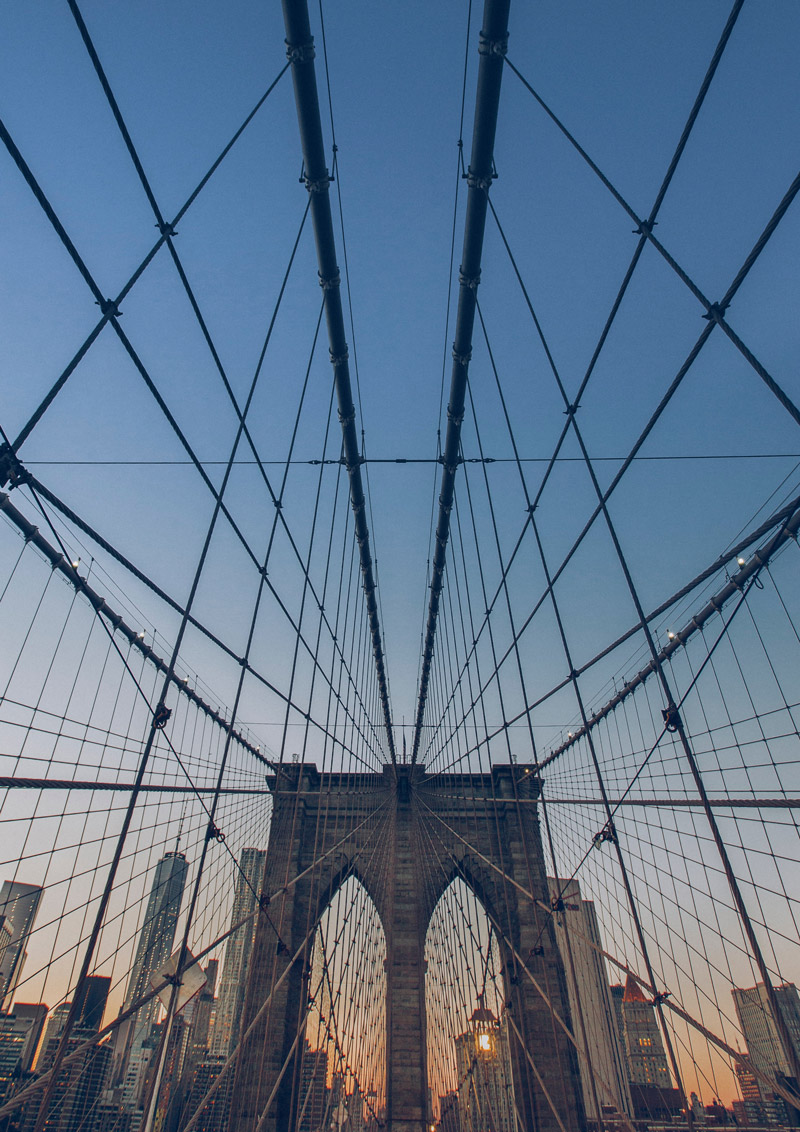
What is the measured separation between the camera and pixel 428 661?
26.5 meters

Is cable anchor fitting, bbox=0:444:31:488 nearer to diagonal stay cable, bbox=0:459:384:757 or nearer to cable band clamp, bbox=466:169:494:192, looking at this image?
diagonal stay cable, bbox=0:459:384:757

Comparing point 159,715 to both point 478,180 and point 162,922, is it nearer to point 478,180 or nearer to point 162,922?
point 478,180

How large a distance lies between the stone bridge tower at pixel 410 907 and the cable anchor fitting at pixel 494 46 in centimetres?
1497

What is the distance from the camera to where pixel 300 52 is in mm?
4840

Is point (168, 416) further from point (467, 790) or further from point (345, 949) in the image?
point (467, 790)

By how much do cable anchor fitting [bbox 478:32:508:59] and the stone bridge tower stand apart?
49.1 feet

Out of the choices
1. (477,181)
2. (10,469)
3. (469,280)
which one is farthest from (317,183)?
(10,469)

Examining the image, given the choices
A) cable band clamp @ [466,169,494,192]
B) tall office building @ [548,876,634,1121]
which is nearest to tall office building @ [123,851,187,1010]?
tall office building @ [548,876,634,1121]

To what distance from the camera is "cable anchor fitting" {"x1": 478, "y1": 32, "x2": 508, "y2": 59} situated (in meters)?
4.71

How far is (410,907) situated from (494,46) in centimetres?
2465

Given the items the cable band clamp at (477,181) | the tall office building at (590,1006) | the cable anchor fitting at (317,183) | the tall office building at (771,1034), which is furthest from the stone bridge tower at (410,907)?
the cable band clamp at (477,181)

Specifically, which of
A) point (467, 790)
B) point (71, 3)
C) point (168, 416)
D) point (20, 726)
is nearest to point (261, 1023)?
point (467, 790)

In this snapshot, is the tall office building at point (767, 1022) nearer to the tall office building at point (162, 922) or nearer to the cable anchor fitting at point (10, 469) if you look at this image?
the cable anchor fitting at point (10, 469)

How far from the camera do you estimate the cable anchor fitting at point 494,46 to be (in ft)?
15.4
